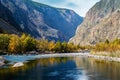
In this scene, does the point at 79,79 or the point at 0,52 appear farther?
the point at 0,52

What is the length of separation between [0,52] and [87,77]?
5097 inches

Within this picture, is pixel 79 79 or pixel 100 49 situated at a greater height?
pixel 100 49

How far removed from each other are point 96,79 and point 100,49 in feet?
411

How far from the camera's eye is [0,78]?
226ft

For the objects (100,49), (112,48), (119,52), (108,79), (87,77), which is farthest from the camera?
(100,49)

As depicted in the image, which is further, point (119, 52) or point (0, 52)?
point (0, 52)

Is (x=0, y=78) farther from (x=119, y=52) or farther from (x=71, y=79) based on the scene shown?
(x=119, y=52)

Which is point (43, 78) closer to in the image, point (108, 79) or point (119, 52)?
point (108, 79)

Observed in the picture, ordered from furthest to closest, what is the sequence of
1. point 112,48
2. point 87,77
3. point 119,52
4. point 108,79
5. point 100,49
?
point 100,49
point 112,48
point 119,52
point 87,77
point 108,79

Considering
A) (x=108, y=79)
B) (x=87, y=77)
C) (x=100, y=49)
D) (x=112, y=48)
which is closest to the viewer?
(x=108, y=79)

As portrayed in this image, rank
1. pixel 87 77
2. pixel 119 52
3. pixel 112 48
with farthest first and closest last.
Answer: pixel 112 48
pixel 119 52
pixel 87 77

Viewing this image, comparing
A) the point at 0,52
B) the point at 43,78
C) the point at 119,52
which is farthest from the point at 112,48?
the point at 43,78

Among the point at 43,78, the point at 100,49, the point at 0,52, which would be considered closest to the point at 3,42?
the point at 0,52

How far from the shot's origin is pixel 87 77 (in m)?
71.2
